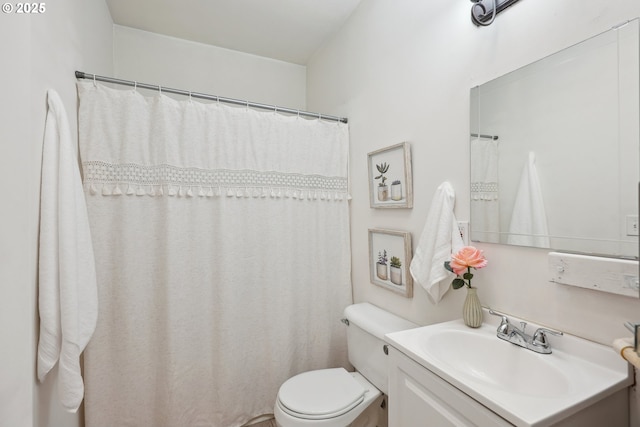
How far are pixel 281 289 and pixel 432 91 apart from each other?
1380mm

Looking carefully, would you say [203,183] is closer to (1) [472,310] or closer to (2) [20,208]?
(2) [20,208]

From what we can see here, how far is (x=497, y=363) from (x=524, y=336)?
128 mm

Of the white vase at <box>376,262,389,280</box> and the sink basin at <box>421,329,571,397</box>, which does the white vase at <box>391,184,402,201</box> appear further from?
the sink basin at <box>421,329,571,397</box>

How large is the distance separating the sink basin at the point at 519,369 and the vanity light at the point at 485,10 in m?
1.12

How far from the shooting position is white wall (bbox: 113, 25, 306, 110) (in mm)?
2137

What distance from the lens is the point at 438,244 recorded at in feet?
4.18

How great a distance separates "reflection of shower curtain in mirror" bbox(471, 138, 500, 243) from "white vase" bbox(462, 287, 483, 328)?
0.22 meters

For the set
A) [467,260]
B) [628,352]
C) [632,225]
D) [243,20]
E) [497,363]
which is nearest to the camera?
[628,352]

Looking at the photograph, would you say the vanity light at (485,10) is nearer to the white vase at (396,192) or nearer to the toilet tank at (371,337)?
the white vase at (396,192)

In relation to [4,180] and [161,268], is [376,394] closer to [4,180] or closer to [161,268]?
[161,268]

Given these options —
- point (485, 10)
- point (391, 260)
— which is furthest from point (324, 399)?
point (485, 10)

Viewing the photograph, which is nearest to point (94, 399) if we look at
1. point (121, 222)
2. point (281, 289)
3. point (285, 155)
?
point (121, 222)

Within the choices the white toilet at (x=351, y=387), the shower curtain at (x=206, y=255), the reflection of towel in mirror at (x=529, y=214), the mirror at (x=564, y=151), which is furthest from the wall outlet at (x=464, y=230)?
the shower curtain at (x=206, y=255)

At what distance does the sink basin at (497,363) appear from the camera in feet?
2.81
